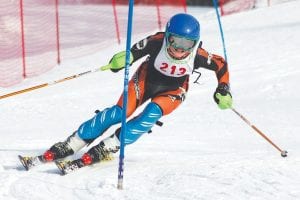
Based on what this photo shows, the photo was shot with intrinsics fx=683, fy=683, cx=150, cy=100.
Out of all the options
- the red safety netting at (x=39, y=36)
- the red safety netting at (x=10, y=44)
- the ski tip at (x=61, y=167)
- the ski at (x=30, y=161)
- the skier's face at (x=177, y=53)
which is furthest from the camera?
the red safety netting at (x=39, y=36)

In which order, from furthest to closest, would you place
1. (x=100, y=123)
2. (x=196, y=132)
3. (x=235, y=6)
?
(x=235, y=6) → (x=196, y=132) → (x=100, y=123)

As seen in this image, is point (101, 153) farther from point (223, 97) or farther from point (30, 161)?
point (223, 97)

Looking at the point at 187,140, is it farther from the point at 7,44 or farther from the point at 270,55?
the point at 7,44

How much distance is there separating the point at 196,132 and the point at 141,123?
2.21 meters

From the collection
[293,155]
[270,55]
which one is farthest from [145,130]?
[270,55]

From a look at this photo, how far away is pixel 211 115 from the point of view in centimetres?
893

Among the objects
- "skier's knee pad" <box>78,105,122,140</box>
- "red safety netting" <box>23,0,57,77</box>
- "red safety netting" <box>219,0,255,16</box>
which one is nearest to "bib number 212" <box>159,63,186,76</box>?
"skier's knee pad" <box>78,105,122,140</box>

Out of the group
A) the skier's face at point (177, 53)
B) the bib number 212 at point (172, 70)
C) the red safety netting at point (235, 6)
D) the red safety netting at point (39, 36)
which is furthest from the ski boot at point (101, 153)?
the red safety netting at point (235, 6)

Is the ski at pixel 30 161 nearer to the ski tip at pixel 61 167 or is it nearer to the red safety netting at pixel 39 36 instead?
the ski tip at pixel 61 167

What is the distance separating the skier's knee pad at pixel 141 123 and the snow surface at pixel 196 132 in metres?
0.26

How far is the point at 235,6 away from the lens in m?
19.0

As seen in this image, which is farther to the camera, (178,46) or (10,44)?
(10,44)

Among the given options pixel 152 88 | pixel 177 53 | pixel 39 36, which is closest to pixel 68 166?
pixel 152 88

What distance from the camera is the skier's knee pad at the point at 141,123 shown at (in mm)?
5770
